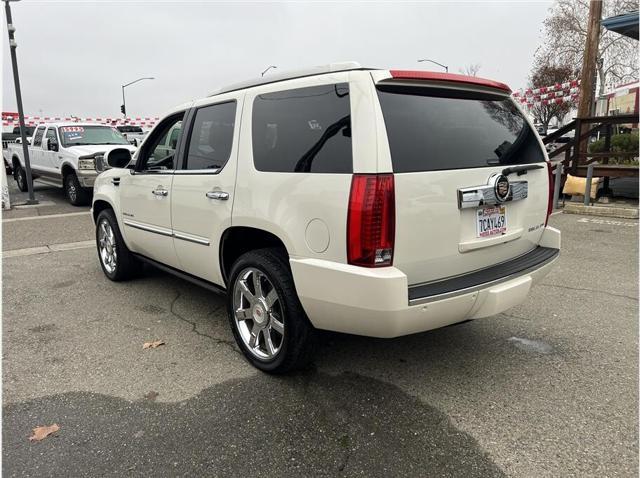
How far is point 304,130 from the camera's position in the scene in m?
2.83

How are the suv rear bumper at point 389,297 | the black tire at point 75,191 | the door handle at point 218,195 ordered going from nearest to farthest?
the suv rear bumper at point 389,297 → the door handle at point 218,195 → the black tire at point 75,191

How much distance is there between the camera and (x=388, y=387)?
3.02m

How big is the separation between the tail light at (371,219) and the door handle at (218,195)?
1.13 meters

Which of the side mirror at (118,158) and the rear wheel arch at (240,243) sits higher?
the side mirror at (118,158)

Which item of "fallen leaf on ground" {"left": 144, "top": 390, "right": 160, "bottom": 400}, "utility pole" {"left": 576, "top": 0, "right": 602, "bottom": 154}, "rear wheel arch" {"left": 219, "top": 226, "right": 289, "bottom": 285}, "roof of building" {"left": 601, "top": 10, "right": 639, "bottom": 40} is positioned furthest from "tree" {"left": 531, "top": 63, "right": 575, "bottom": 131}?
"fallen leaf on ground" {"left": 144, "top": 390, "right": 160, "bottom": 400}

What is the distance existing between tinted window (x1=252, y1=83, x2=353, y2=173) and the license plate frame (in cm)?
86

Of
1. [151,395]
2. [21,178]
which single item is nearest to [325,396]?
[151,395]

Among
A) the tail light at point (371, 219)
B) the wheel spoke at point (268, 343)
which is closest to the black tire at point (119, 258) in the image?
the wheel spoke at point (268, 343)

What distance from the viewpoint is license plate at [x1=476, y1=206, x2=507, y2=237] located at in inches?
110

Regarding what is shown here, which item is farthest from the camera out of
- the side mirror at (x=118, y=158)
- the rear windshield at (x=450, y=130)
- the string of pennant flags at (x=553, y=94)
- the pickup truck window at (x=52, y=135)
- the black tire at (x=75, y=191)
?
the string of pennant flags at (x=553, y=94)

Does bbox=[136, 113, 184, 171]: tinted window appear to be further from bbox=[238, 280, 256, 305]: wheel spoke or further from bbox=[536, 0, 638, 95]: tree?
bbox=[536, 0, 638, 95]: tree

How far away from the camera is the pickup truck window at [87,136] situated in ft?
38.0

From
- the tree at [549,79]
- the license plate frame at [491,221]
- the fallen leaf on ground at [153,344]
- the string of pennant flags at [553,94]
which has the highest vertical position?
the tree at [549,79]

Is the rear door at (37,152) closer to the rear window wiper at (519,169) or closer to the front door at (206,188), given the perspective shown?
the front door at (206,188)
